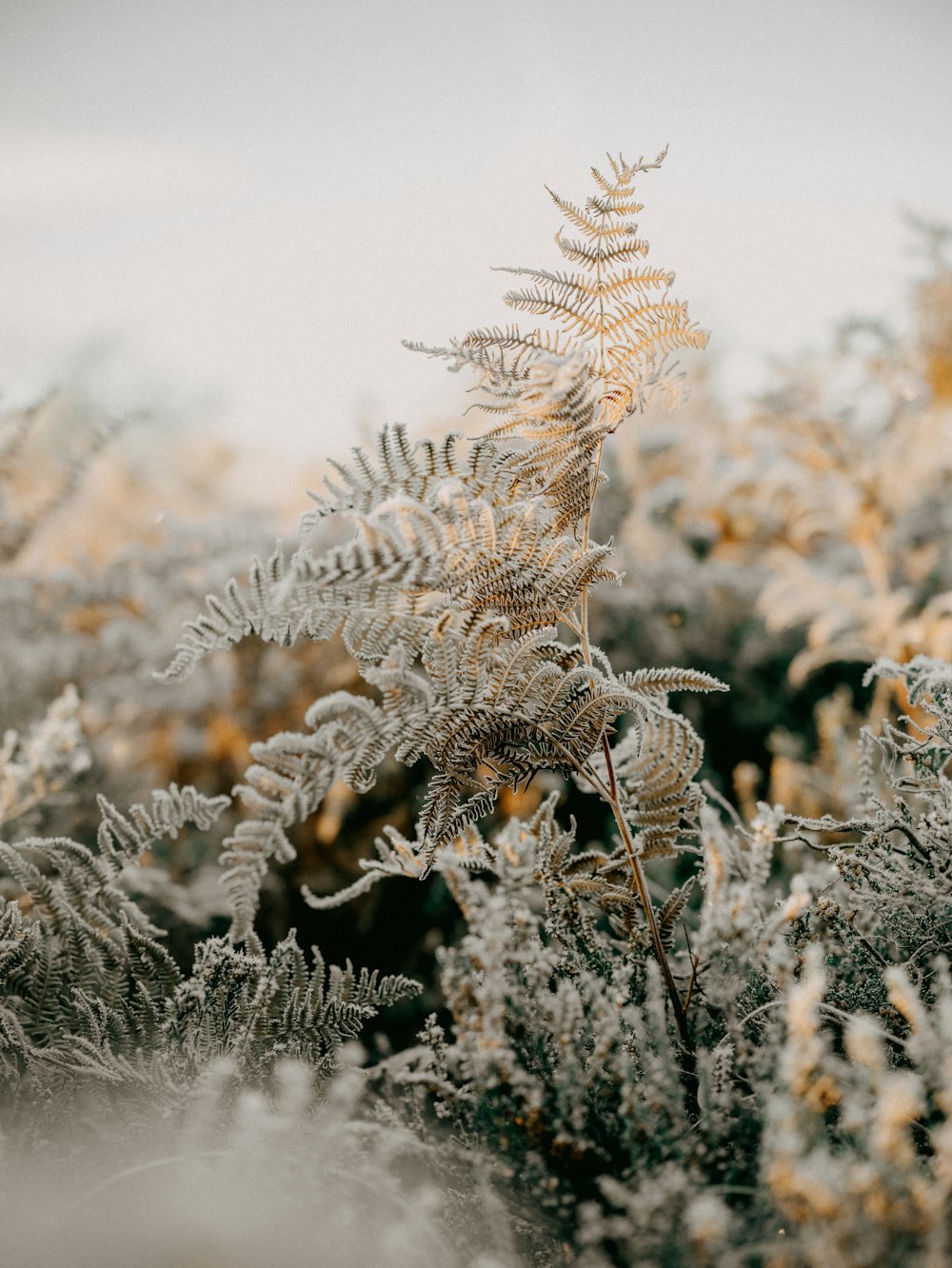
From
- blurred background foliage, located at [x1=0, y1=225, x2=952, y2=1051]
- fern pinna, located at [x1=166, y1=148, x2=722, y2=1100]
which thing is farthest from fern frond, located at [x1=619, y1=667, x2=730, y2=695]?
blurred background foliage, located at [x1=0, y1=225, x2=952, y2=1051]

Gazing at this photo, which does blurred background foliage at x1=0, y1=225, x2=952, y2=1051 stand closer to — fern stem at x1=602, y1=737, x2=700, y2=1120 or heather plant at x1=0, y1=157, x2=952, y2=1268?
heather plant at x1=0, y1=157, x2=952, y2=1268

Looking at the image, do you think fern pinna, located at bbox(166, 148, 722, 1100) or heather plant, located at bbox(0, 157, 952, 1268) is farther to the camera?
fern pinna, located at bbox(166, 148, 722, 1100)

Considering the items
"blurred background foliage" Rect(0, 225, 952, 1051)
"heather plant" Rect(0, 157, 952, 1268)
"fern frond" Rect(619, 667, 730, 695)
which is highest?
"blurred background foliage" Rect(0, 225, 952, 1051)

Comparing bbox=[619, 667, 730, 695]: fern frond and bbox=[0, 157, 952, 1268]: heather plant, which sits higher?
bbox=[619, 667, 730, 695]: fern frond

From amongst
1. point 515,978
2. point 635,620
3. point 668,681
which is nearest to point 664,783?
point 668,681

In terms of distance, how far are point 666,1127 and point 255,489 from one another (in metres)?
5.16

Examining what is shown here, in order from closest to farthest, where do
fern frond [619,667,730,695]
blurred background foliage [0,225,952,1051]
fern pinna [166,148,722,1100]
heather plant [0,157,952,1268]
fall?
1. heather plant [0,157,952,1268]
2. fern pinna [166,148,722,1100]
3. fern frond [619,667,730,695]
4. blurred background foliage [0,225,952,1051]

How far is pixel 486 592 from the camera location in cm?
72

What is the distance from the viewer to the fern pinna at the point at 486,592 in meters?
0.70

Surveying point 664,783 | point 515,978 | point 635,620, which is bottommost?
point 515,978

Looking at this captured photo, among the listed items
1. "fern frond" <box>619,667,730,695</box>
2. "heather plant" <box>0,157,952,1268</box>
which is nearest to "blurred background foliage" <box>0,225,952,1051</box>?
"heather plant" <box>0,157,952,1268</box>

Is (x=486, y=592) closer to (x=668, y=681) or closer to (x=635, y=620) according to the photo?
(x=668, y=681)

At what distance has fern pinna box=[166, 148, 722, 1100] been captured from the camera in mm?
697

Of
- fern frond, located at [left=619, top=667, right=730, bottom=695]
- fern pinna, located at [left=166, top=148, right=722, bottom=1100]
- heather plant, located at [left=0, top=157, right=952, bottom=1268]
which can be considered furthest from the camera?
fern frond, located at [left=619, top=667, right=730, bottom=695]
